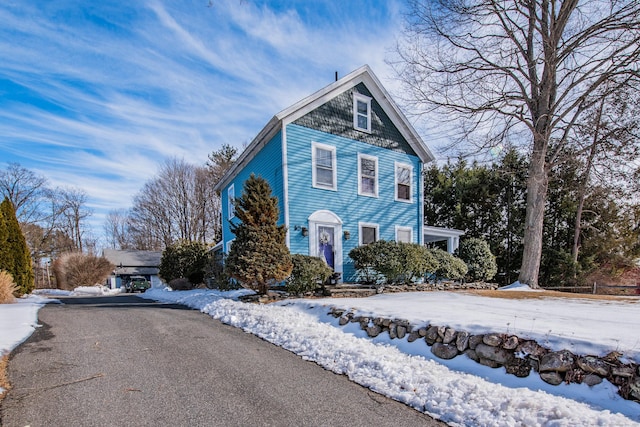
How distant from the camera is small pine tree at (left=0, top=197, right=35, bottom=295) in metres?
11.7

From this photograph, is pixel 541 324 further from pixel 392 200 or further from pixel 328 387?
pixel 392 200

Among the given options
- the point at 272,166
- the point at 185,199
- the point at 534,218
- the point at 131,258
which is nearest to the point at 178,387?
the point at 272,166

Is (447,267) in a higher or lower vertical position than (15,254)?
lower

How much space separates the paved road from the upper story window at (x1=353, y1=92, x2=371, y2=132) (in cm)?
962

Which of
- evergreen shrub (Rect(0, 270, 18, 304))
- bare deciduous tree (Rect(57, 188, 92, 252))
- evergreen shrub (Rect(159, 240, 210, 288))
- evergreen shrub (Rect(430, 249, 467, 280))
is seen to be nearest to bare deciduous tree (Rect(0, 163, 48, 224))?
bare deciduous tree (Rect(57, 188, 92, 252))

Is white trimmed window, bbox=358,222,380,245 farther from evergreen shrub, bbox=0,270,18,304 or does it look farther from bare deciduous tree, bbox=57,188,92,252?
bare deciduous tree, bbox=57,188,92,252

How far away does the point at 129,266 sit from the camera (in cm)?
3108

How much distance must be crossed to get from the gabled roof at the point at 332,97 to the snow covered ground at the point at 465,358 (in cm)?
691

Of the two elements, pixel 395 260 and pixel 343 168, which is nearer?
pixel 395 260

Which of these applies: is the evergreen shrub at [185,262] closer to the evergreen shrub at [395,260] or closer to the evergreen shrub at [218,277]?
the evergreen shrub at [218,277]

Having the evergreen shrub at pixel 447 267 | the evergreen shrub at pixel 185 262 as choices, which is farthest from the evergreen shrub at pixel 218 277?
the evergreen shrub at pixel 447 267

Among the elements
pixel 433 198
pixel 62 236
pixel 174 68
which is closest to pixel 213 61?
pixel 174 68

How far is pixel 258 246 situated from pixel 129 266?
93.9 feet

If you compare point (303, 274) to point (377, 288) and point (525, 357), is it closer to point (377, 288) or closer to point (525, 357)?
point (377, 288)
